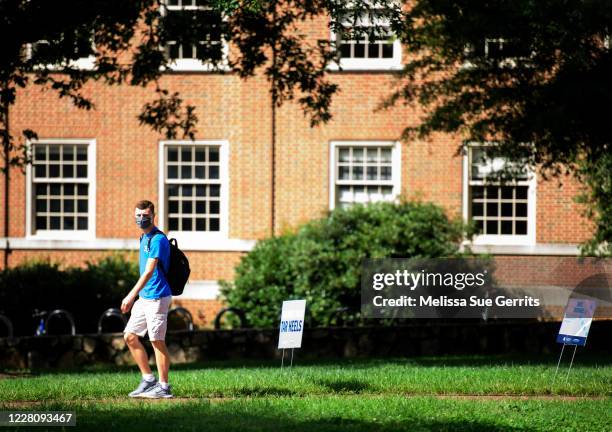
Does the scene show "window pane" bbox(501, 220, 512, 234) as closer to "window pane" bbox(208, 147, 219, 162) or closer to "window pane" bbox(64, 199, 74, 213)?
"window pane" bbox(208, 147, 219, 162)

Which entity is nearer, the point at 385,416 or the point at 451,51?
the point at 385,416

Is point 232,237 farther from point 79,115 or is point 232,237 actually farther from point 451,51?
point 451,51

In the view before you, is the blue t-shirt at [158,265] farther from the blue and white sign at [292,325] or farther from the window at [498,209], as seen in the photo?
the window at [498,209]

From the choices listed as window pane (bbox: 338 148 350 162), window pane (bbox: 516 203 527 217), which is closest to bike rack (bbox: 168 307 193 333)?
window pane (bbox: 338 148 350 162)

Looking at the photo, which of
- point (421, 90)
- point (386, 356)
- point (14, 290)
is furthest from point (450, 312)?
point (14, 290)

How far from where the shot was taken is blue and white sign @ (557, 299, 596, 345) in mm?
12047

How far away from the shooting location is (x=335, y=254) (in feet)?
70.4

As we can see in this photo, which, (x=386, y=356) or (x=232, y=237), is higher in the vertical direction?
(x=232, y=237)

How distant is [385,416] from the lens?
31.4ft

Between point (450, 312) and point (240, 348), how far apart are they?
5359 mm

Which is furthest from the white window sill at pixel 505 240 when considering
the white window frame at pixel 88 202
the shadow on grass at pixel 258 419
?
the shadow on grass at pixel 258 419

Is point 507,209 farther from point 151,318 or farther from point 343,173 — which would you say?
point 151,318

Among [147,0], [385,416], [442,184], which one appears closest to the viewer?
[385,416]

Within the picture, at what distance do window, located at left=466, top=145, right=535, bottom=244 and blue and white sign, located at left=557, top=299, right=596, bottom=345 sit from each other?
472 inches
